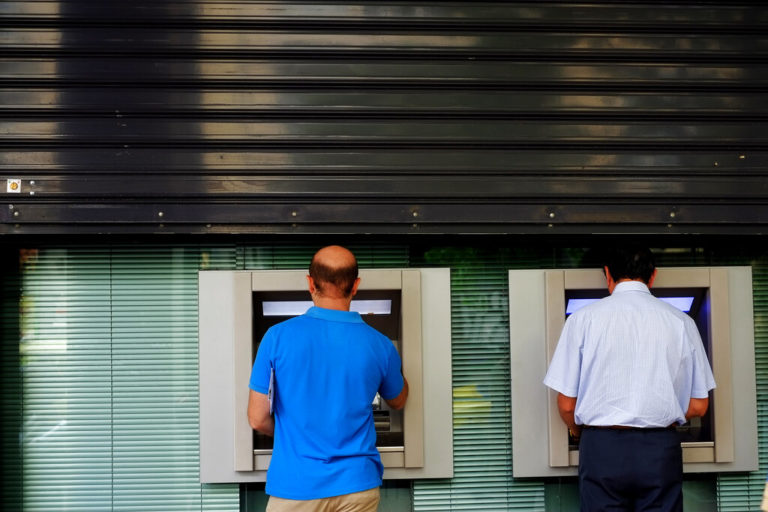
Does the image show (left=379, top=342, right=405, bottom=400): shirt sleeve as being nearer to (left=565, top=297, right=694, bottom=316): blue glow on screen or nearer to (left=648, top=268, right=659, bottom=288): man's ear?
(left=565, top=297, right=694, bottom=316): blue glow on screen

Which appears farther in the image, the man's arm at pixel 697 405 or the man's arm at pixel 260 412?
the man's arm at pixel 697 405

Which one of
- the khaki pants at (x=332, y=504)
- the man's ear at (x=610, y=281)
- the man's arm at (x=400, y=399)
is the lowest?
the khaki pants at (x=332, y=504)

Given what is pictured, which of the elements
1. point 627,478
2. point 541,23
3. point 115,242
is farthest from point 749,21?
point 115,242

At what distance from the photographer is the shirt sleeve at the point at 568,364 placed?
135 inches

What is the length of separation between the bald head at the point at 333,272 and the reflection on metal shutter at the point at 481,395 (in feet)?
3.18

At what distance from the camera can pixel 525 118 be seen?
3.81 m

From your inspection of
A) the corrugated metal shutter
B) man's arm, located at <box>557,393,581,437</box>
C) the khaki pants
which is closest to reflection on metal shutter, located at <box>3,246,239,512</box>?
the corrugated metal shutter

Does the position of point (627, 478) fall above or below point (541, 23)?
below

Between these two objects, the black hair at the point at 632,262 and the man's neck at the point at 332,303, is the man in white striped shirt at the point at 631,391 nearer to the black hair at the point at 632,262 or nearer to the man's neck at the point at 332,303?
the black hair at the point at 632,262

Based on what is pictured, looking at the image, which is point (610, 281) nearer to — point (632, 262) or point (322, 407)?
point (632, 262)

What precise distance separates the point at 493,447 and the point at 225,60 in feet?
7.50

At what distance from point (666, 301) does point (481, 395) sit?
1016 millimetres

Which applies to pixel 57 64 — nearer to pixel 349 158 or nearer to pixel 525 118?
pixel 349 158

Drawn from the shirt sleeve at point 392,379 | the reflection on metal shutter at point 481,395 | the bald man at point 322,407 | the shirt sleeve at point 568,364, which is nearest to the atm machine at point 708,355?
the reflection on metal shutter at point 481,395
